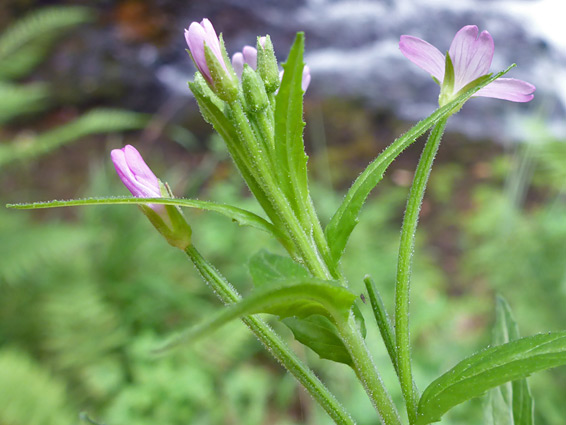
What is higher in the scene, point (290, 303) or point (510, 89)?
point (510, 89)

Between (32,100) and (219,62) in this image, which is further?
(32,100)

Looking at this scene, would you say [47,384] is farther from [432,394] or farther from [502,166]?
[502,166]

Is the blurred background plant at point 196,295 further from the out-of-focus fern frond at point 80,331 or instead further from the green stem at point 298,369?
the green stem at point 298,369

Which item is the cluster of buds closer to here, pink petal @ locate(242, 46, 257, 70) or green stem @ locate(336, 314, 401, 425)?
pink petal @ locate(242, 46, 257, 70)

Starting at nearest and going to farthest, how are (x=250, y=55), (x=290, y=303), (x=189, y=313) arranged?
(x=290, y=303) → (x=250, y=55) → (x=189, y=313)

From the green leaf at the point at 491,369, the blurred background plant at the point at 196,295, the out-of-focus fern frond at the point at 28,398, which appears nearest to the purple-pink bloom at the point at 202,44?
the green leaf at the point at 491,369

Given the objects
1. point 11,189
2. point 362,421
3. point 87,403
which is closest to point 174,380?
point 87,403

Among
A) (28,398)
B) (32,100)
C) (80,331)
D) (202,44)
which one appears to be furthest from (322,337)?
(32,100)

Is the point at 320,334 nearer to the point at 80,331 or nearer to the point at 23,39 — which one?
the point at 80,331
